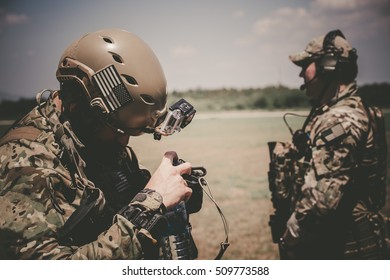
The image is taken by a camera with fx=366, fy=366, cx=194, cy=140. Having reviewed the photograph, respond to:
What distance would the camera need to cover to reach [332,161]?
8.04 feet

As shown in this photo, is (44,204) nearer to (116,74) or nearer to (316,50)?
(116,74)

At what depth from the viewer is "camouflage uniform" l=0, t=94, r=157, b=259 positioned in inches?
49.8

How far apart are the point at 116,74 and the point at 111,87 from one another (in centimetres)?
6

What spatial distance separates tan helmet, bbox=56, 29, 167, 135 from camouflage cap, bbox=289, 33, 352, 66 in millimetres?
1675

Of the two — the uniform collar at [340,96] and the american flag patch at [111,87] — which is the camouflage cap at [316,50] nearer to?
the uniform collar at [340,96]

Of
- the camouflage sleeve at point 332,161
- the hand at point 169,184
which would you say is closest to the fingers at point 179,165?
the hand at point 169,184

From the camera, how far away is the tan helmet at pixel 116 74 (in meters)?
1.62

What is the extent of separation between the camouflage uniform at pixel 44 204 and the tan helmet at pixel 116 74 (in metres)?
0.25

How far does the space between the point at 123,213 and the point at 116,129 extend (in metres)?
0.41

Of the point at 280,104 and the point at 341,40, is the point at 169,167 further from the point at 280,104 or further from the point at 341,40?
the point at 280,104

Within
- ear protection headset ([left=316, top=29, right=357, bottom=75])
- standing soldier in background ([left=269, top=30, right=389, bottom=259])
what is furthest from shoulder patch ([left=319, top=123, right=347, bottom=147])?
ear protection headset ([left=316, top=29, right=357, bottom=75])

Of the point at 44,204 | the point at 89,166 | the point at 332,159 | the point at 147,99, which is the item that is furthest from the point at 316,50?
the point at 44,204

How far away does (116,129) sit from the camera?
1.67 meters
